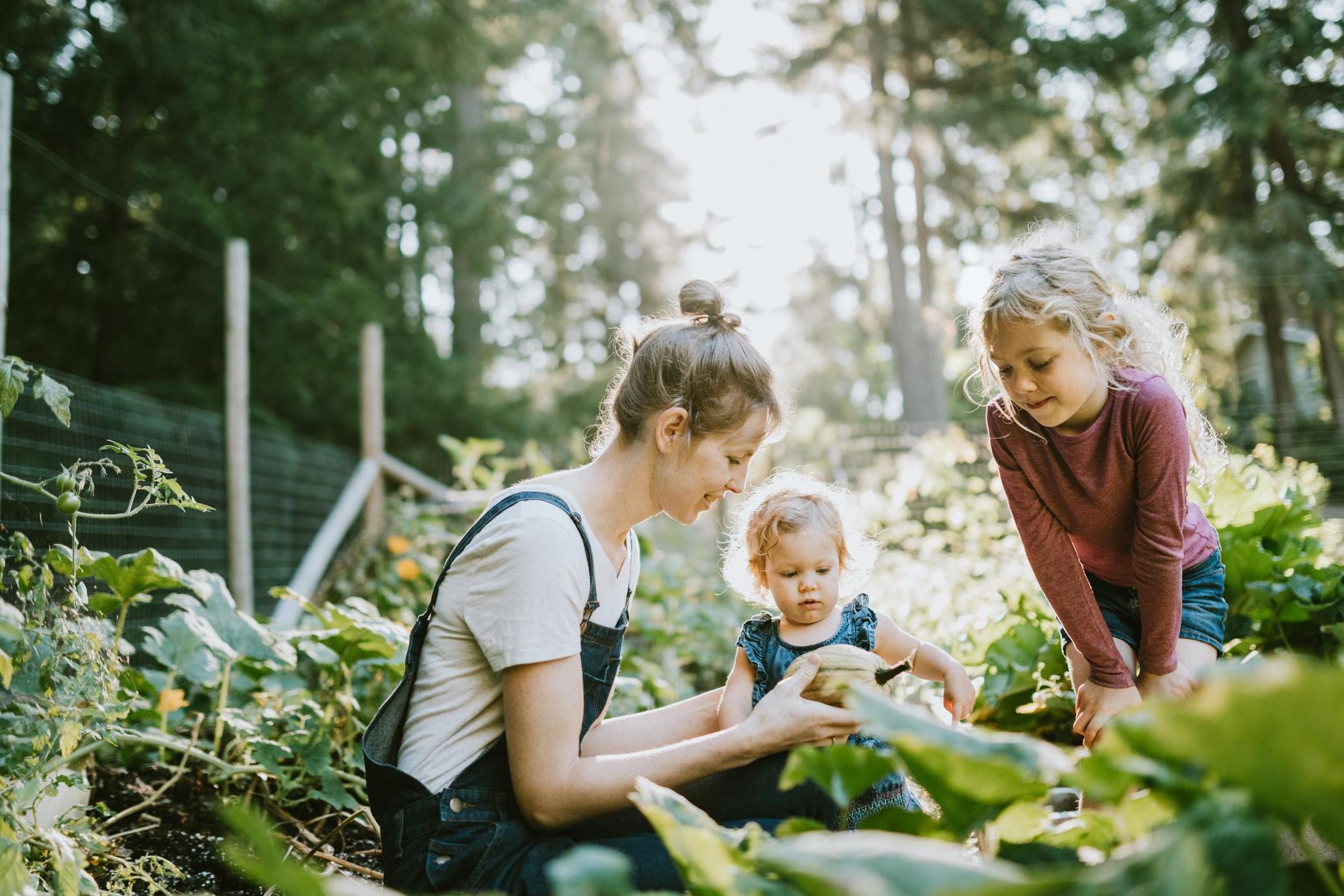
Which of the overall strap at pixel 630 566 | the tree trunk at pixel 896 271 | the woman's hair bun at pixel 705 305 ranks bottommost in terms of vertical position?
the overall strap at pixel 630 566

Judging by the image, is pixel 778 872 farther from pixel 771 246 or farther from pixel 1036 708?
pixel 771 246

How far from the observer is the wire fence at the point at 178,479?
3.65 meters

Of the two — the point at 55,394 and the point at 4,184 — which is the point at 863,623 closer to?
the point at 55,394

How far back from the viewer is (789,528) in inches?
80.3

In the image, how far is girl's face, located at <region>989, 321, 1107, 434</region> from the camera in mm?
2092


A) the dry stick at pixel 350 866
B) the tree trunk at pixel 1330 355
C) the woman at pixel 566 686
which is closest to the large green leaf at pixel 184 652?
the dry stick at pixel 350 866

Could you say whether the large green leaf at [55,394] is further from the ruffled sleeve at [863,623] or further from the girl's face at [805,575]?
the ruffled sleeve at [863,623]

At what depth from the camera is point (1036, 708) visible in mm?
2520

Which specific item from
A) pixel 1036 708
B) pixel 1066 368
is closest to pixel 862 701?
pixel 1066 368

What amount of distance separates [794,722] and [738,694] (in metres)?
0.42

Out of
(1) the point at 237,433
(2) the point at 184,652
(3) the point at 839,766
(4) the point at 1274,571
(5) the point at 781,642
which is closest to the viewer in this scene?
(3) the point at 839,766

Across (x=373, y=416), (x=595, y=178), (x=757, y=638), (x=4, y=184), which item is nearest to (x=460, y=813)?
(x=757, y=638)

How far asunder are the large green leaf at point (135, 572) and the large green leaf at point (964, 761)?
1574mm

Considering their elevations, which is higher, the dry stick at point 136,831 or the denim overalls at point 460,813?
the denim overalls at point 460,813
